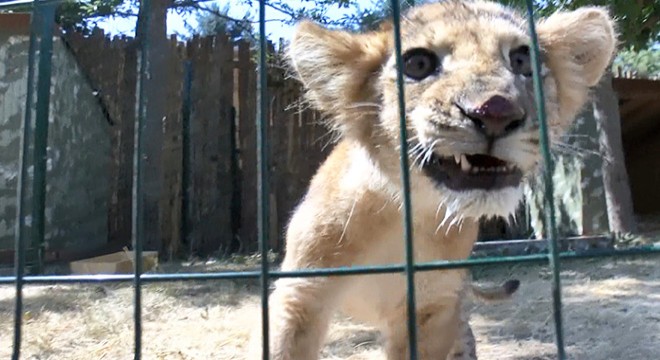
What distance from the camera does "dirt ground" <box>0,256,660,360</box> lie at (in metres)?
3.81

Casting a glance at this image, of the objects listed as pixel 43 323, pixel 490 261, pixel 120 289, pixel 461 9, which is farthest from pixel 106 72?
pixel 490 261

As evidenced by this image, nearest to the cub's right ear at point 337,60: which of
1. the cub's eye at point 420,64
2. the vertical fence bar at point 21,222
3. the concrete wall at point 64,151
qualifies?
the cub's eye at point 420,64

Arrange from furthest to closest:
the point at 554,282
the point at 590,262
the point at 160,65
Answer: the point at 160,65, the point at 590,262, the point at 554,282

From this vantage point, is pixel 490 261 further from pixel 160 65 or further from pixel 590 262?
pixel 160 65

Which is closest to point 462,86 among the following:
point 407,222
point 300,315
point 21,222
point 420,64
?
point 420,64

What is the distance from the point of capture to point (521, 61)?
234cm

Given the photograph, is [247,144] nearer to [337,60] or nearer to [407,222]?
[337,60]

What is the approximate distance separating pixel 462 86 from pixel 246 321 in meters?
2.79

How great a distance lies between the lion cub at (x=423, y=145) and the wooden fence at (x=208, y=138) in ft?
16.6

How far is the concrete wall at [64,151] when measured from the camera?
7.27 meters

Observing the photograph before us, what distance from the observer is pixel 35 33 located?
1.92 m

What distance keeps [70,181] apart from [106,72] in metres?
1.30

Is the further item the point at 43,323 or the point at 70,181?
the point at 70,181

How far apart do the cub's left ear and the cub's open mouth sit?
2.18 ft
